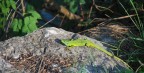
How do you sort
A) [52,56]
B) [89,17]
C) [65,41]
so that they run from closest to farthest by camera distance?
1. [52,56]
2. [65,41]
3. [89,17]

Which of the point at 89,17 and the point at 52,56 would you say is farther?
the point at 89,17

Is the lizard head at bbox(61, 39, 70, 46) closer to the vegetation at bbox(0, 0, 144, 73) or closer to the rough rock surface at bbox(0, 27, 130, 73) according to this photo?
the rough rock surface at bbox(0, 27, 130, 73)

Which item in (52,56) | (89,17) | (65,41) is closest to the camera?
(52,56)

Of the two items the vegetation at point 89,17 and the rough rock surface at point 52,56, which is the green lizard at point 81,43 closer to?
the rough rock surface at point 52,56

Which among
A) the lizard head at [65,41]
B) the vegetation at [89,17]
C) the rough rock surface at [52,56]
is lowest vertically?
the vegetation at [89,17]

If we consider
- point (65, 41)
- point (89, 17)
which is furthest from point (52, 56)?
point (89, 17)

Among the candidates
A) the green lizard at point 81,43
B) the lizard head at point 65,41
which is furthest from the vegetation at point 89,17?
the lizard head at point 65,41

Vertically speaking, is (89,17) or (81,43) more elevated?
(81,43)

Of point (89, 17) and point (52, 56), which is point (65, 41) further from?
point (89, 17)
